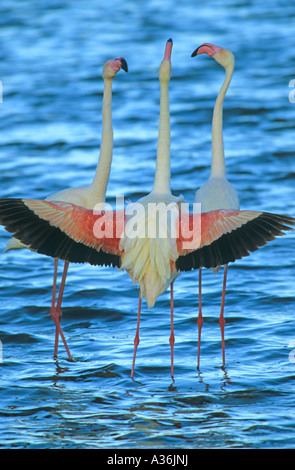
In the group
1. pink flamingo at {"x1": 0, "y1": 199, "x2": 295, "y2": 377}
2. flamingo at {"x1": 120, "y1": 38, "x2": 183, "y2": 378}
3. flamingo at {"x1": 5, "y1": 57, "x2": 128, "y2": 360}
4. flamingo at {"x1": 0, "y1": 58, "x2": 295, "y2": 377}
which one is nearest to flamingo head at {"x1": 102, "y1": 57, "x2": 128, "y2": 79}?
flamingo at {"x1": 5, "y1": 57, "x2": 128, "y2": 360}

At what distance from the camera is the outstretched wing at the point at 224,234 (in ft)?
23.3

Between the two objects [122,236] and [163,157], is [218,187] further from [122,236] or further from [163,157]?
[122,236]

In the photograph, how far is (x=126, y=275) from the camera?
35.0 ft

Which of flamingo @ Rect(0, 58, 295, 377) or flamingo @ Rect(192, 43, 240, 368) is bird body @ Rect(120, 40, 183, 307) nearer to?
flamingo @ Rect(0, 58, 295, 377)

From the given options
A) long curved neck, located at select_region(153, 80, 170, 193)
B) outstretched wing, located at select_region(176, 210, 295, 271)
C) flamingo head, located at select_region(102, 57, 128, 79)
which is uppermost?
flamingo head, located at select_region(102, 57, 128, 79)

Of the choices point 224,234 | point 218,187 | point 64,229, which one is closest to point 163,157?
point 218,187

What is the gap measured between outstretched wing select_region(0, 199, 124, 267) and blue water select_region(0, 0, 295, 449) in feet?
3.67

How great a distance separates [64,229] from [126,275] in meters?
3.29

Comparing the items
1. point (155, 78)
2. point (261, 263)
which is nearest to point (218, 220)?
point (261, 263)

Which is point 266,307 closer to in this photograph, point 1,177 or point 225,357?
point 225,357

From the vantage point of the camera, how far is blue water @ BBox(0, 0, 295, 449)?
7051 mm

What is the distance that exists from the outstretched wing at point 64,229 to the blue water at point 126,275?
3.67 ft

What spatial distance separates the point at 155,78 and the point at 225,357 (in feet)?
37.9
